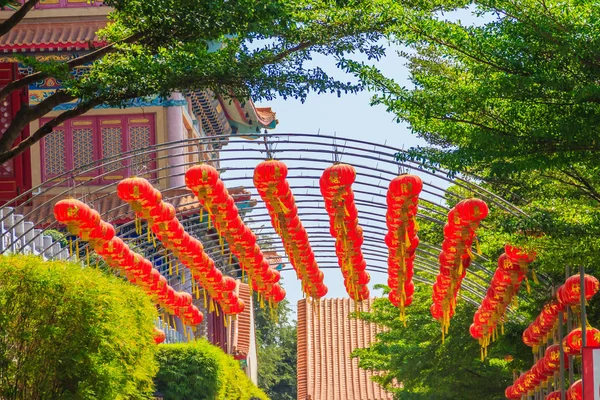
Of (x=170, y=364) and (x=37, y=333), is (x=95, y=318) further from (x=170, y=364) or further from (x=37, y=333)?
(x=170, y=364)

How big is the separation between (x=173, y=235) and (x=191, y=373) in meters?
7.47

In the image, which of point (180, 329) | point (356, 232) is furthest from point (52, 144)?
point (356, 232)

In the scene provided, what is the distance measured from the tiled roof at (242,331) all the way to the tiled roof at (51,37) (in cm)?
1207

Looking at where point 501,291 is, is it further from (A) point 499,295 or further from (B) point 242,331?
(B) point 242,331

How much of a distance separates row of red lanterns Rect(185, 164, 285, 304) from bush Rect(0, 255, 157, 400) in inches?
79.5

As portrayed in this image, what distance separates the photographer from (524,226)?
698 inches

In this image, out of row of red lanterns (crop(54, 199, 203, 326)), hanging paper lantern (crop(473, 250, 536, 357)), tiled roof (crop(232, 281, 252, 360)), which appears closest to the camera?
row of red lanterns (crop(54, 199, 203, 326))

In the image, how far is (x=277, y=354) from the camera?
209 ft

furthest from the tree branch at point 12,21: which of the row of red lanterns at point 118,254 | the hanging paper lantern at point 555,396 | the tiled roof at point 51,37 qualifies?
the tiled roof at point 51,37

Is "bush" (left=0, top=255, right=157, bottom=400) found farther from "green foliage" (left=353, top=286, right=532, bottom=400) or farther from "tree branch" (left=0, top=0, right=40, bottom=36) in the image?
"green foliage" (left=353, top=286, right=532, bottom=400)

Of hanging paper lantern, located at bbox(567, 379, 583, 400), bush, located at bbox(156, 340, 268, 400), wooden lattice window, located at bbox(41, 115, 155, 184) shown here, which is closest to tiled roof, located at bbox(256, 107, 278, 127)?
wooden lattice window, located at bbox(41, 115, 155, 184)

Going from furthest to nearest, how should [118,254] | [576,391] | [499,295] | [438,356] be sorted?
[438,356] → [499,295] → [118,254] → [576,391]

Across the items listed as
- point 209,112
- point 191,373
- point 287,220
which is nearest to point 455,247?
point 287,220

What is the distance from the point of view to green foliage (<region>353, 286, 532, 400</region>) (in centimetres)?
2820
